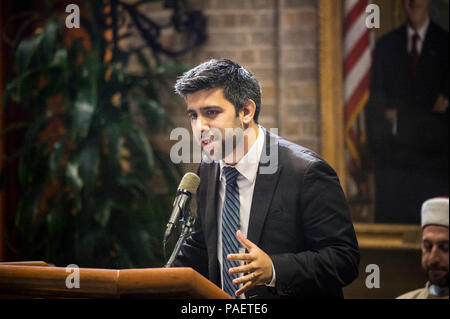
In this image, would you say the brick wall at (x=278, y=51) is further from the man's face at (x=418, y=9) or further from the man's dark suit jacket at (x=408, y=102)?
the man's face at (x=418, y=9)

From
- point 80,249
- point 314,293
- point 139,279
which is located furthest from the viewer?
point 80,249

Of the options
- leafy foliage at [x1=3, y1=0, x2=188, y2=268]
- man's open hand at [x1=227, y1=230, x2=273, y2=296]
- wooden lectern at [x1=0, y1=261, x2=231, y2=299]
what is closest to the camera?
wooden lectern at [x1=0, y1=261, x2=231, y2=299]

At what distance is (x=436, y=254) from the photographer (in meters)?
2.46

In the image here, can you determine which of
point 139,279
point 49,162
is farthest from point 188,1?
point 139,279

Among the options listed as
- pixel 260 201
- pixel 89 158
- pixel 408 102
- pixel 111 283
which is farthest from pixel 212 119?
pixel 408 102

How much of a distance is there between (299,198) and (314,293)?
9.3 inches

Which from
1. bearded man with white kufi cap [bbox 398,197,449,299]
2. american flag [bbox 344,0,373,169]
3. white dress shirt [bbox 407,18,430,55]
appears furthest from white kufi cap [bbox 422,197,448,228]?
white dress shirt [bbox 407,18,430,55]

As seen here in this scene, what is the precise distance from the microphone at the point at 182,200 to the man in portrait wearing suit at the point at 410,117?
1744 millimetres

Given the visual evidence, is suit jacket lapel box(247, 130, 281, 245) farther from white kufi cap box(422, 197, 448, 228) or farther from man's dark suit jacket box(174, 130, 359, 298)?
white kufi cap box(422, 197, 448, 228)

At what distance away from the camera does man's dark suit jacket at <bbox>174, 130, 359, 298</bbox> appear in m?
1.38

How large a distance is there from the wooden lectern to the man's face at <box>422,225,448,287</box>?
5.18 ft

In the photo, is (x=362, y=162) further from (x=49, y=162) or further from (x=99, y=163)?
(x=49, y=162)

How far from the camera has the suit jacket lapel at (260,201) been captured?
4.80 feet
